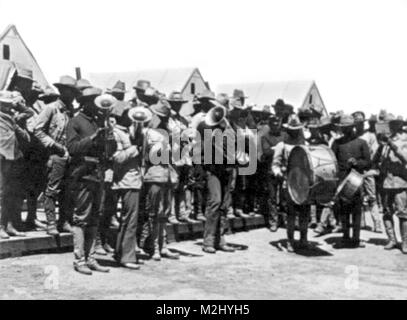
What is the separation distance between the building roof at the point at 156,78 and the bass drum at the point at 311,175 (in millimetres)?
18098

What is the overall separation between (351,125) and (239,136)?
2.28 meters

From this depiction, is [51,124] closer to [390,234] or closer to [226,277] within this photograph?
[226,277]

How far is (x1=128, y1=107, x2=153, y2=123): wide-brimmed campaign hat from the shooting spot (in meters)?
7.85

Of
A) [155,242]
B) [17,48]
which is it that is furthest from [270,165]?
[17,48]

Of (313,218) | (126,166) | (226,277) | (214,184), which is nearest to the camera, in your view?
(226,277)

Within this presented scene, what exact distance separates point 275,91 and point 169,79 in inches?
330

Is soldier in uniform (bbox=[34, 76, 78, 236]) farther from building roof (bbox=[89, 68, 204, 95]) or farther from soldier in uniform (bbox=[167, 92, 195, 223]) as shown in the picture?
building roof (bbox=[89, 68, 204, 95])

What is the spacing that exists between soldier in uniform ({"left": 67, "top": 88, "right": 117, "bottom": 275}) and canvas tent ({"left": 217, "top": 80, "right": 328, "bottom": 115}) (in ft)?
86.7

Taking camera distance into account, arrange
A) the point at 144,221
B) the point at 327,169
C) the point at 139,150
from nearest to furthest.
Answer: the point at 139,150
the point at 144,221
the point at 327,169

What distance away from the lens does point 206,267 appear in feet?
27.9

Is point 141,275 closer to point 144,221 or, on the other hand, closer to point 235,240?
point 144,221

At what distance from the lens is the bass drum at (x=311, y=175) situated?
9.55 metres

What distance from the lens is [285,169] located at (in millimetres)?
10203
